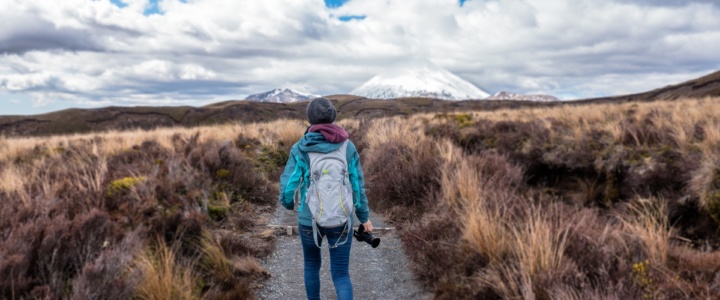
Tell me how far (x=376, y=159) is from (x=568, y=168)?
4176mm

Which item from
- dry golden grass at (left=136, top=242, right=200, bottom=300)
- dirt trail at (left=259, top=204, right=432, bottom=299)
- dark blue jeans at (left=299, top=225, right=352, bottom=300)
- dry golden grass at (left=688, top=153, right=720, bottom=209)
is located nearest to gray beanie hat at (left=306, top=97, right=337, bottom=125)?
dark blue jeans at (left=299, top=225, right=352, bottom=300)

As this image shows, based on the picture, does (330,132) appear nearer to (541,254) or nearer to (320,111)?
(320,111)

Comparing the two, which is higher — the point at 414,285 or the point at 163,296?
the point at 163,296

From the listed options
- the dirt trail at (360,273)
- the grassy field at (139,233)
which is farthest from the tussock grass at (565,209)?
the grassy field at (139,233)

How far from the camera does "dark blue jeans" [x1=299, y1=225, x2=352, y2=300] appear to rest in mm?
3350

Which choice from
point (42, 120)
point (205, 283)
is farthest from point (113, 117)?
point (205, 283)

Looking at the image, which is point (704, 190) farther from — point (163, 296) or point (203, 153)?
point (203, 153)

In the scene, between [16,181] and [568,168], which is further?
[568,168]

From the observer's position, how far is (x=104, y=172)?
626 centimetres

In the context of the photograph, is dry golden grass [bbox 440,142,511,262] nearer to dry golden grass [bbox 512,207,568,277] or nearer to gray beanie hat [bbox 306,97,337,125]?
dry golden grass [bbox 512,207,568,277]

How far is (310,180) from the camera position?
323 cm

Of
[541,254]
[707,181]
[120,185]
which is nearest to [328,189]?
[541,254]

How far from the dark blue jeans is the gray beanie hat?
0.88m

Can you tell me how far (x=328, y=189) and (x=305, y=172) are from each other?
27cm
